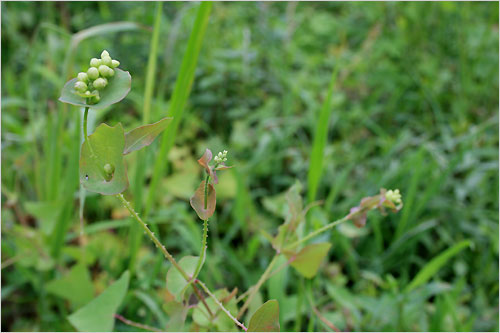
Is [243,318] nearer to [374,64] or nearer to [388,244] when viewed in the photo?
[388,244]

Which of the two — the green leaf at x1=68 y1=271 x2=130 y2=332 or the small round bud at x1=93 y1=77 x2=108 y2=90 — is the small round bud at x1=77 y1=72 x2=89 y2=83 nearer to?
the small round bud at x1=93 y1=77 x2=108 y2=90

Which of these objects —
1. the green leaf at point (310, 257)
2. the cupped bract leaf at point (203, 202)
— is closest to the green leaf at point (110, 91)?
the cupped bract leaf at point (203, 202)

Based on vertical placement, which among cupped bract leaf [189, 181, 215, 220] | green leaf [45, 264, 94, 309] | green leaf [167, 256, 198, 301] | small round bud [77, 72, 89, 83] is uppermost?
small round bud [77, 72, 89, 83]

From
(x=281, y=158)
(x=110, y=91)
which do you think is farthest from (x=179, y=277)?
(x=281, y=158)

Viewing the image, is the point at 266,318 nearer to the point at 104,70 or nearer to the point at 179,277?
the point at 179,277

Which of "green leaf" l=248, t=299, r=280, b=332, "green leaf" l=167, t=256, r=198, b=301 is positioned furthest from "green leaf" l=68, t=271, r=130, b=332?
"green leaf" l=248, t=299, r=280, b=332

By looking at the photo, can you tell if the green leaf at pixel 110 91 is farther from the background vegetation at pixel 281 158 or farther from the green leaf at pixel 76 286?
the green leaf at pixel 76 286
